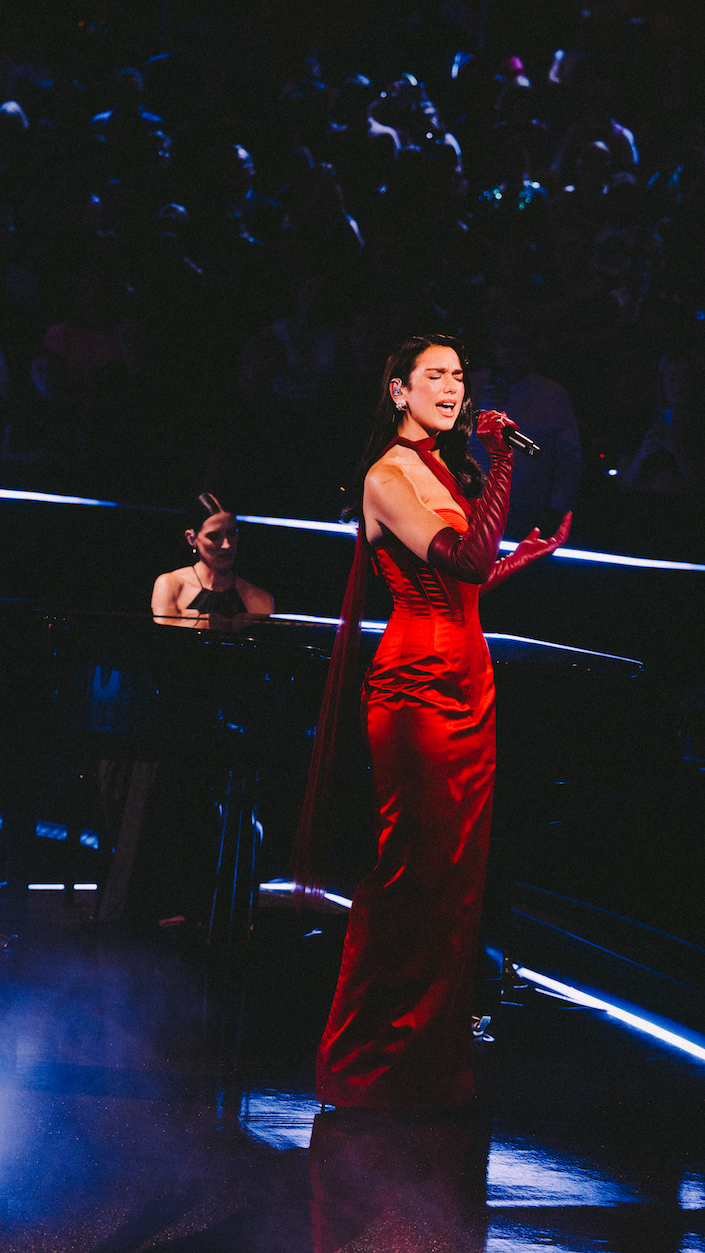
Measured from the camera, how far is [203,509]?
13.3ft

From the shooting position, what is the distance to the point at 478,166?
258 inches

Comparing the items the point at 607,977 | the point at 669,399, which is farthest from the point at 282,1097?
the point at 669,399

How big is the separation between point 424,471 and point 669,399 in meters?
2.34

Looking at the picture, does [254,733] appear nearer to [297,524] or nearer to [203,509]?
[203,509]

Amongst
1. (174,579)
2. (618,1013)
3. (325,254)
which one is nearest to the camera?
(618,1013)

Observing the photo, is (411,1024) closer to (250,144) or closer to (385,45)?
(250,144)

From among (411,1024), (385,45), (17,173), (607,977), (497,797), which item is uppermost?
(385,45)

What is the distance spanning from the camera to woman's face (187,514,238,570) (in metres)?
3.99

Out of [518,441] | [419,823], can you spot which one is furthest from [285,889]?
[518,441]

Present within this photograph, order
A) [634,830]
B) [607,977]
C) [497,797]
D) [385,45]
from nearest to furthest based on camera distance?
[497,797]
[607,977]
[634,830]
[385,45]

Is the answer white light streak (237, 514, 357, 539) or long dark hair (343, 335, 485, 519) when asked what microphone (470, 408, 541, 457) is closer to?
long dark hair (343, 335, 485, 519)

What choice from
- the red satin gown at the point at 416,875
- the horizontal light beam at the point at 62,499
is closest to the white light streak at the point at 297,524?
the horizontal light beam at the point at 62,499

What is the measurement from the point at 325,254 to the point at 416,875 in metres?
4.02

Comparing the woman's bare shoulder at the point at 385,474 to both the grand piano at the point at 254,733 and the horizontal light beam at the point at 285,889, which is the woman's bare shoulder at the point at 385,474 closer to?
the grand piano at the point at 254,733
